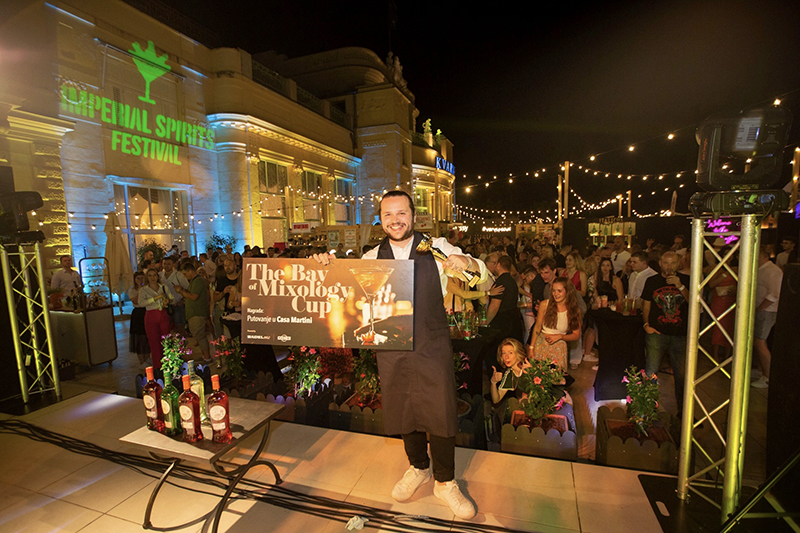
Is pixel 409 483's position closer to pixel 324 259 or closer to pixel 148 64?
pixel 324 259

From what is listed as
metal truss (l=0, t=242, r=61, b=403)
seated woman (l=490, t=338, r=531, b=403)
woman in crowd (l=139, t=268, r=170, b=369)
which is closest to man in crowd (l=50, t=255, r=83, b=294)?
metal truss (l=0, t=242, r=61, b=403)

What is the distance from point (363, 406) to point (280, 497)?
132 centimetres

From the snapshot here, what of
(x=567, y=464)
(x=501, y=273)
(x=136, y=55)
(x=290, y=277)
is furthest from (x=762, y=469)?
(x=136, y=55)

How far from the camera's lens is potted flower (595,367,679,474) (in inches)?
122

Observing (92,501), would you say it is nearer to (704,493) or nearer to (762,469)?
(704,493)

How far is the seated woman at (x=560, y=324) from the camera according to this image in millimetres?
4656

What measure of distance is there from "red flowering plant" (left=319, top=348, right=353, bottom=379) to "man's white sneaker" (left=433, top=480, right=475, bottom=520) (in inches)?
91.6

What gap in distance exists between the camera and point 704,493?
2771mm

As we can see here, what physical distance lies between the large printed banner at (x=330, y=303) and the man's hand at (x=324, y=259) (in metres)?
0.04

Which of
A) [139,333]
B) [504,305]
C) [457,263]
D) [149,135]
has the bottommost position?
[139,333]

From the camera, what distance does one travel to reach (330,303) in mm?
2756

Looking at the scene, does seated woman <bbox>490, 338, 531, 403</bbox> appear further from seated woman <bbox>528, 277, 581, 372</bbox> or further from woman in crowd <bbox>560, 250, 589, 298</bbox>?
woman in crowd <bbox>560, 250, 589, 298</bbox>

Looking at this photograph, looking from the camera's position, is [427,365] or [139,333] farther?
[139,333]

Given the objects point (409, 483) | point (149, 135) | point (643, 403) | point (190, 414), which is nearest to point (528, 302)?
point (643, 403)
